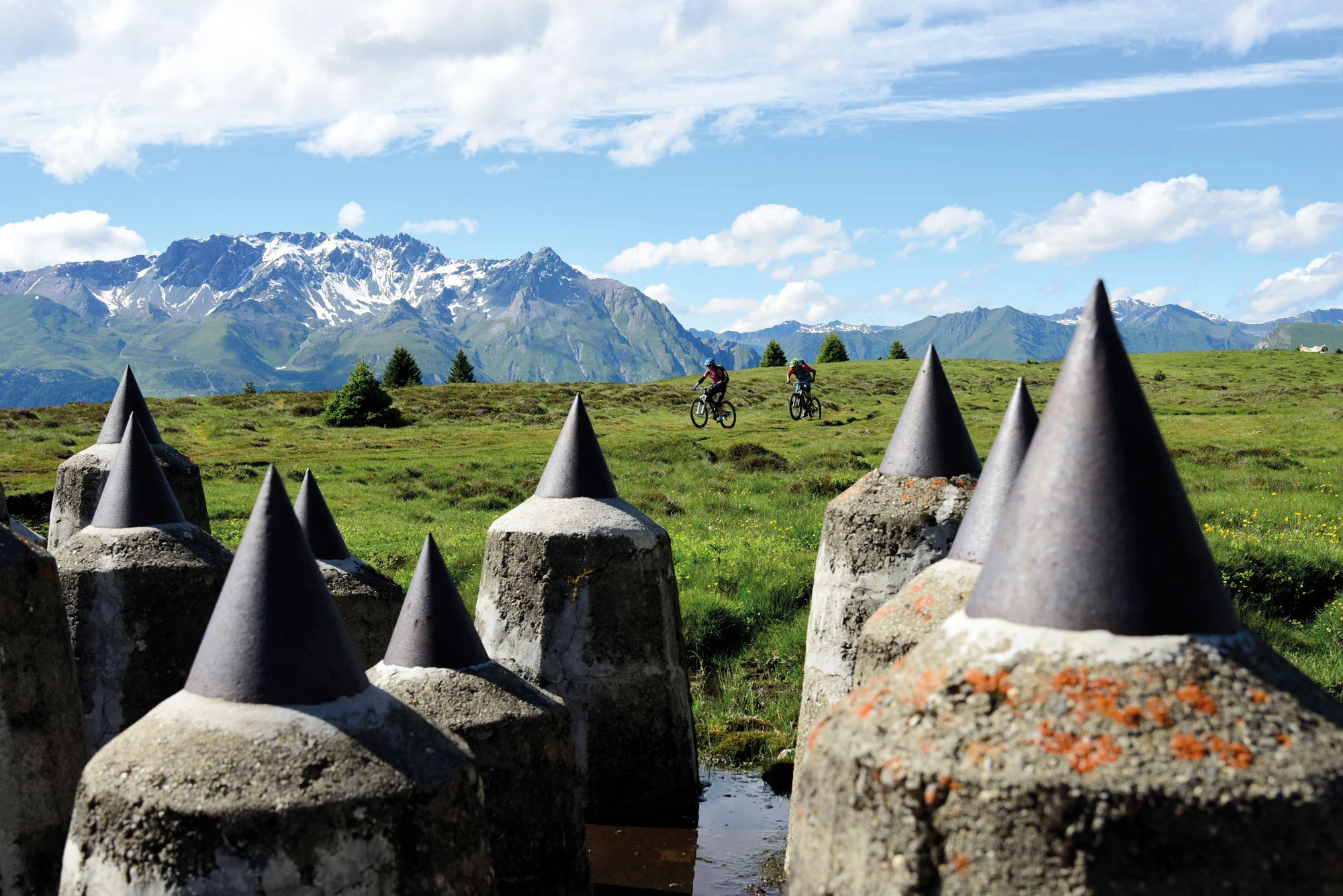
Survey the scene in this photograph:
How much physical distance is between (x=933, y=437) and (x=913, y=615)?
112 inches

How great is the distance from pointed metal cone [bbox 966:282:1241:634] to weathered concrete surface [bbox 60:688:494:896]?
227 cm

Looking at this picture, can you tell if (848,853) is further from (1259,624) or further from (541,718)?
(1259,624)

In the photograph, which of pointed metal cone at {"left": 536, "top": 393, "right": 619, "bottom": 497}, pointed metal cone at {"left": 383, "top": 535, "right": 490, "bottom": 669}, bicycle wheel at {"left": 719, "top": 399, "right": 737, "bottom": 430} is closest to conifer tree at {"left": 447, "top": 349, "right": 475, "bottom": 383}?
bicycle wheel at {"left": 719, "top": 399, "right": 737, "bottom": 430}

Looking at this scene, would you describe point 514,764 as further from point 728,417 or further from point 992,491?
point 728,417

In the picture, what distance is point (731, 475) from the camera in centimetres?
2739

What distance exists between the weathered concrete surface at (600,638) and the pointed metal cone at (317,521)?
1.33 m

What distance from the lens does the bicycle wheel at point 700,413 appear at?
37375 millimetres

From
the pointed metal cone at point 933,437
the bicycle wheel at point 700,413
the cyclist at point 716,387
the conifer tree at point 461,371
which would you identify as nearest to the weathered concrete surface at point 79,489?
the pointed metal cone at point 933,437

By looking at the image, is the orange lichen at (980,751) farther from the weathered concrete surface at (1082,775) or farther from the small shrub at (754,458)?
the small shrub at (754,458)

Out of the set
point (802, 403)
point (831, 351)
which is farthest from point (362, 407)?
point (831, 351)

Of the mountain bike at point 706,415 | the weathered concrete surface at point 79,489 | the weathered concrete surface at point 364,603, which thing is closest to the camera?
the weathered concrete surface at point 364,603

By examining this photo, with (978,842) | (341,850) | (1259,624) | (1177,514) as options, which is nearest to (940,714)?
(978,842)

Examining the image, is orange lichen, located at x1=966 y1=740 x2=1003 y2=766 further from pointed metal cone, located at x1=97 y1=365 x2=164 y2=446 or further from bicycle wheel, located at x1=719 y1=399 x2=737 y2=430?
bicycle wheel, located at x1=719 y1=399 x2=737 y2=430

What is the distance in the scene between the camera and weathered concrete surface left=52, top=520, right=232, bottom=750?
24.7 feet
